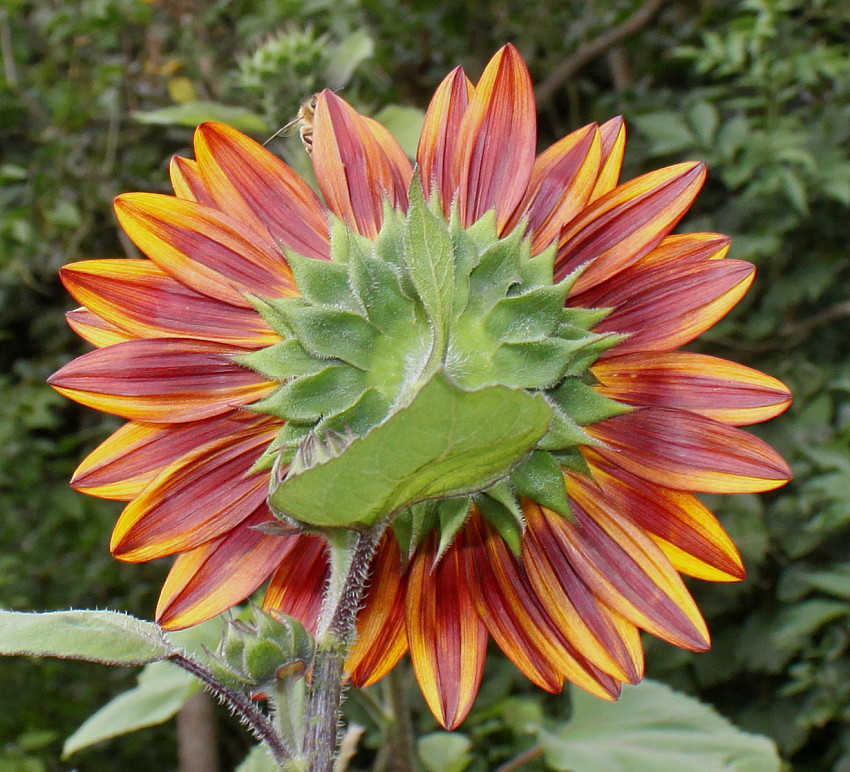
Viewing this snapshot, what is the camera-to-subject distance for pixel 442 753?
51.7 inches

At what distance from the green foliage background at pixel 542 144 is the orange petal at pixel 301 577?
0.83m

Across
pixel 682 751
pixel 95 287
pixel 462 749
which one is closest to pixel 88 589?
pixel 462 749

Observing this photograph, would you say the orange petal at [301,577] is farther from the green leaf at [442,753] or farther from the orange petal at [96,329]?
the green leaf at [442,753]

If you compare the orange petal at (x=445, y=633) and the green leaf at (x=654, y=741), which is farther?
the green leaf at (x=654, y=741)

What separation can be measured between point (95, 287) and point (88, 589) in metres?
1.43

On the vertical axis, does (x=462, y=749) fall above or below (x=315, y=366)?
below

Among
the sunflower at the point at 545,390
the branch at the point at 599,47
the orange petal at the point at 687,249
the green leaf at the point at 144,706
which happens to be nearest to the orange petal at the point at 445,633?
the sunflower at the point at 545,390

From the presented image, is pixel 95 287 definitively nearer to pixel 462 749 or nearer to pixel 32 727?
pixel 462 749

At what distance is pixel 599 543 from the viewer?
1.87ft

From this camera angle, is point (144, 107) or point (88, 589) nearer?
point (88, 589)

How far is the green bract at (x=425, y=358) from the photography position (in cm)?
40

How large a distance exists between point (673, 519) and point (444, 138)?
26 centimetres

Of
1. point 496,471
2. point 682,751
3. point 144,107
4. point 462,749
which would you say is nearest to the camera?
point 496,471

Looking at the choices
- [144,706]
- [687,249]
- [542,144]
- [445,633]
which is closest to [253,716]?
[445,633]
